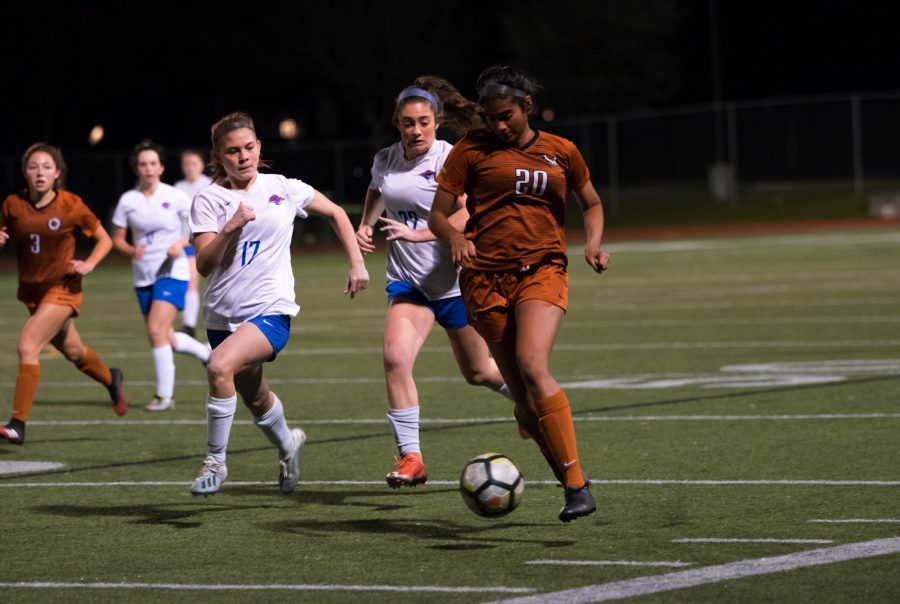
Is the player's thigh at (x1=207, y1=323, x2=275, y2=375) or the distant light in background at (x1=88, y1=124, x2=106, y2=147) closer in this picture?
the player's thigh at (x1=207, y1=323, x2=275, y2=375)

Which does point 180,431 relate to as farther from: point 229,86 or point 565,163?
point 229,86

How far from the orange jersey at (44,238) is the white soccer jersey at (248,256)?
309cm

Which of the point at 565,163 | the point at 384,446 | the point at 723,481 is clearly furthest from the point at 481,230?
the point at 384,446

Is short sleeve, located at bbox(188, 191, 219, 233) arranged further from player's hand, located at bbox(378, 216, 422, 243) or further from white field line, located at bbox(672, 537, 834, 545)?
white field line, located at bbox(672, 537, 834, 545)

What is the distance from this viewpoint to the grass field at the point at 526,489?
20.6 ft

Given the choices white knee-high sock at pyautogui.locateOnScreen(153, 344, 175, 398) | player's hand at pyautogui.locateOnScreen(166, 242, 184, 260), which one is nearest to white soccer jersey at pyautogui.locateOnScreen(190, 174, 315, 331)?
white knee-high sock at pyautogui.locateOnScreen(153, 344, 175, 398)

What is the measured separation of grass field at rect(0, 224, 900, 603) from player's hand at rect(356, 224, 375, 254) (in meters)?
1.30

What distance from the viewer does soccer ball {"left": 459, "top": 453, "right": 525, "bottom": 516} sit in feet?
23.3

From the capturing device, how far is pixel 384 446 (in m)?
10.1

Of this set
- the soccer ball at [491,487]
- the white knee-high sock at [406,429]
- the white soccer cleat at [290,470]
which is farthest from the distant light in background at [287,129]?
the soccer ball at [491,487]

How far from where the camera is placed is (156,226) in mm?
13188

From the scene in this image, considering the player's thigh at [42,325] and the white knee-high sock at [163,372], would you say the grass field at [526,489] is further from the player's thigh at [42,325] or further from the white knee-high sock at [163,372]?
the player's thigh at [42,325]

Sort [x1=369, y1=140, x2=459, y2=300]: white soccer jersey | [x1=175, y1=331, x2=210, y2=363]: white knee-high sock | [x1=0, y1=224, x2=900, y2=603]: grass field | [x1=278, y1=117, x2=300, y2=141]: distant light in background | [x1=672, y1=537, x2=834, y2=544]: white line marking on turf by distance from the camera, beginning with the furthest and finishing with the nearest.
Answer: [x1=278, y1=117, x2=300, y2=141]: distant light in background
[x1=175, y1=331, x2=210, y2=363]: white knee-high sock
[x1=369, y1=140, x2=459, y2=300]: white soccer jersey
[x1=672, y1=537, x2=834, y2=544]: white line marking on turf
[x1=0, y1=224, x2=900, y2=603]: grass field

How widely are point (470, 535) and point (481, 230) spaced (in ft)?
4.69
